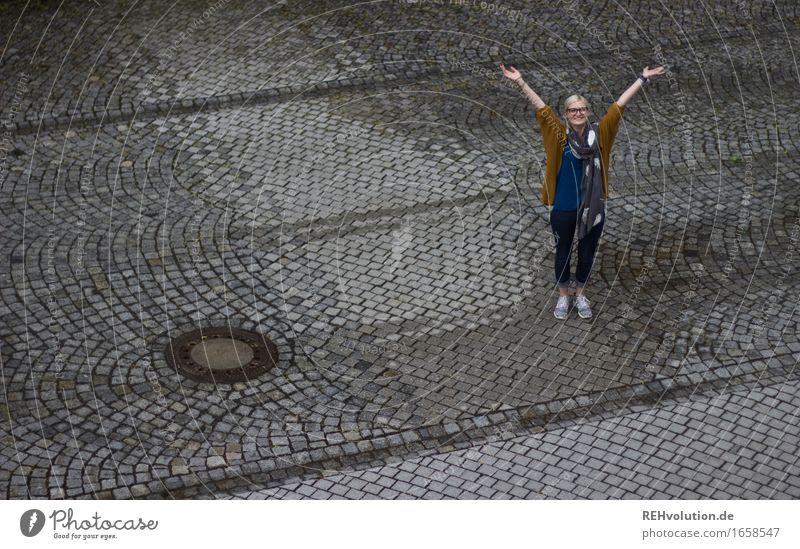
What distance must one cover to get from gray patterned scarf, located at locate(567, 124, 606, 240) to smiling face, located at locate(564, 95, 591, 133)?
0.21 feet

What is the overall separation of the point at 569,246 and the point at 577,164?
90 cm

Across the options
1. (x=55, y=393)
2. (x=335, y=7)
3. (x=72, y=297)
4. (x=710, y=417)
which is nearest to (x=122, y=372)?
(x=55, y=393)

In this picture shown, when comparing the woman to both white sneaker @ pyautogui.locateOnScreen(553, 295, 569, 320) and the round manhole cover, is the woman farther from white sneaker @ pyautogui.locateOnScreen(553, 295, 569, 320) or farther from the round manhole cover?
the round manhole cover

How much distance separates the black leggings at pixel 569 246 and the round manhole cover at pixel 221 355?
2.58 meters

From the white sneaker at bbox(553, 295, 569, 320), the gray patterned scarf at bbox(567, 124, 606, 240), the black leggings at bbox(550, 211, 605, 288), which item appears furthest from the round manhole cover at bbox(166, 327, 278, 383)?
the gray patterned scarf at bbox(567, 124, 606, 240)

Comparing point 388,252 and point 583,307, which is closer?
point 583,307

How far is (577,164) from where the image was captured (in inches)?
440

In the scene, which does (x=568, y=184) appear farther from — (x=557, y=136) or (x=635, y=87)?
(x=635, y=87)

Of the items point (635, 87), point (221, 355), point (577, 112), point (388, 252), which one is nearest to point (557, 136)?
point (577, 112)

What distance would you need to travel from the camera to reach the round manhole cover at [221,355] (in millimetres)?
11211

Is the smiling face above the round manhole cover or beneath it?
above

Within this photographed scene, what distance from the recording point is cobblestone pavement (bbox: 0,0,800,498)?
10.3m

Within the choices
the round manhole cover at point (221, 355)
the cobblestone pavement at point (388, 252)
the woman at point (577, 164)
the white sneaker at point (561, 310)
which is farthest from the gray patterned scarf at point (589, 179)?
the round manhole cover at point (221, 355)

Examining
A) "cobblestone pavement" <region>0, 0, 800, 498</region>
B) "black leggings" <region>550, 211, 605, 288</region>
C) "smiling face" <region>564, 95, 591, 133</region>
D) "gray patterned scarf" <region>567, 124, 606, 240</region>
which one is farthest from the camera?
"black leggings" <region>550, 211, 605, 288</region>
